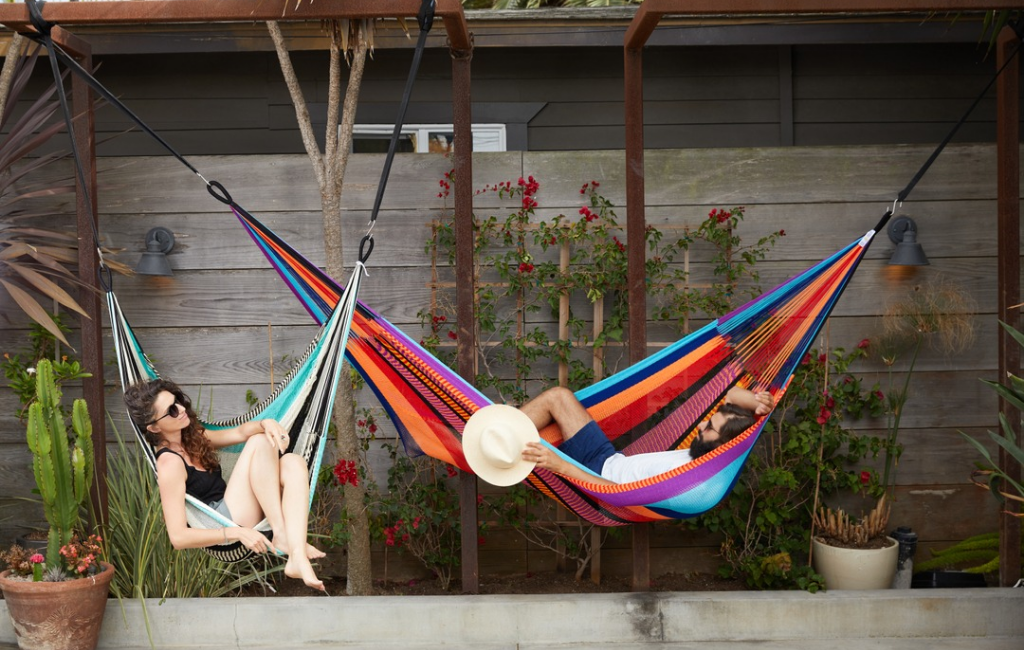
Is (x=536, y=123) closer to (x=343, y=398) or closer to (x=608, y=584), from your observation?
(x=343, y=398)

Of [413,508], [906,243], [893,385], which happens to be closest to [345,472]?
[413,508]

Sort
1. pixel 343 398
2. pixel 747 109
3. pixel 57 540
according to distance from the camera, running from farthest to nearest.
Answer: pixel 747 109
pixel 343 398
pixel 57 540

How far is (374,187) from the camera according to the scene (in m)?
3.34

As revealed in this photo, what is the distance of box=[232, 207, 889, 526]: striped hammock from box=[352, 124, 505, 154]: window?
149cm

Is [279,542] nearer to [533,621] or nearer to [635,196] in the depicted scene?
[533,621]

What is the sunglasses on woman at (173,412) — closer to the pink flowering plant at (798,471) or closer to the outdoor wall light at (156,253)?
the outdoor wall light at (156,253)

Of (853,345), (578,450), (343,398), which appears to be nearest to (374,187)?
(343,398)

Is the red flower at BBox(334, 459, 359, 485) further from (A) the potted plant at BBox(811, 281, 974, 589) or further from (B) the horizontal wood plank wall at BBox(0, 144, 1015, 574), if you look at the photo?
(A) the potted plant at BBox(811, 281, 974, 589)

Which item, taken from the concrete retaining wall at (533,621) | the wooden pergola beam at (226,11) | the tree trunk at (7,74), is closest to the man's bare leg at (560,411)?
the concrete retaining wall at (533,621)

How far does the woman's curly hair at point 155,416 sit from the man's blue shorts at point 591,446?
101 cm

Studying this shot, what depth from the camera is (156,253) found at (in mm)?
3236

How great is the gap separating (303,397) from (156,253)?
46.7 inches

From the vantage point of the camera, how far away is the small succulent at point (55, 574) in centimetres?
254

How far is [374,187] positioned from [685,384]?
132 centimetres
